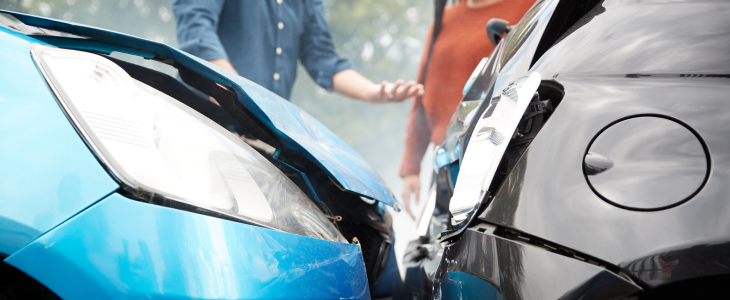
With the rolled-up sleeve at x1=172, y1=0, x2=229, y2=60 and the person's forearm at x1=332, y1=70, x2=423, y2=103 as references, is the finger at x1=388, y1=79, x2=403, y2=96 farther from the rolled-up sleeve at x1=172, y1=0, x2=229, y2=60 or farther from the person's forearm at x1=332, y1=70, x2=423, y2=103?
the rolled-up sleeve at x1=172, y1=0, x2=229, y2=60

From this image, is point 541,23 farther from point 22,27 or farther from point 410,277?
point 22,27

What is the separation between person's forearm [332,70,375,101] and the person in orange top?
52cm

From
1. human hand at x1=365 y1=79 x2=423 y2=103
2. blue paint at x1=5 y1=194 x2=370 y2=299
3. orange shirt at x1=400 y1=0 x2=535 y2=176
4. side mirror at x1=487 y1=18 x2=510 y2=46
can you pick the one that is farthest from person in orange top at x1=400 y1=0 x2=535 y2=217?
blue paint at x1=5 y1=194 x2=370 y2=299

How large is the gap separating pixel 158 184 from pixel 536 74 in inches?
25.2

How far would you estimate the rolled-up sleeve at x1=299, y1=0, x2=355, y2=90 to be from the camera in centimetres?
262

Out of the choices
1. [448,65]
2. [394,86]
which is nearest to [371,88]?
[394,86]

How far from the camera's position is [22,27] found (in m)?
0.84

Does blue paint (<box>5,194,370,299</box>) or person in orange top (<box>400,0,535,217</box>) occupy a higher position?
person in orange top (<box>400,0,535,217</box>)

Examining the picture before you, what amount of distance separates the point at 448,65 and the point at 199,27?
1412 mm

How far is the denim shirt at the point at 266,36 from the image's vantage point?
79.0 inches

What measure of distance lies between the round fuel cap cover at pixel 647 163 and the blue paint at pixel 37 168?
0.66 meters

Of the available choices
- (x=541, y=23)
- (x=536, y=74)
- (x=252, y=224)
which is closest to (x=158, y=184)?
(x=252, y=224)

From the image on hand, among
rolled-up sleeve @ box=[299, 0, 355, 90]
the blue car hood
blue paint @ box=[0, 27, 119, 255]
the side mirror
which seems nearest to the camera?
blue paint @ box=[0, 27, 119, 255]

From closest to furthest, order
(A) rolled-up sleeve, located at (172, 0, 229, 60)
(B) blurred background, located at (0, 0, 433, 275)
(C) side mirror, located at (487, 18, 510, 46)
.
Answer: (C) side mirror, located at (487, 18, 510, 46)
(A) rolled-up sleeve, located at (172, 0, 229, 60)
(B) blurred background, located at (0, 0, 433, 275)
